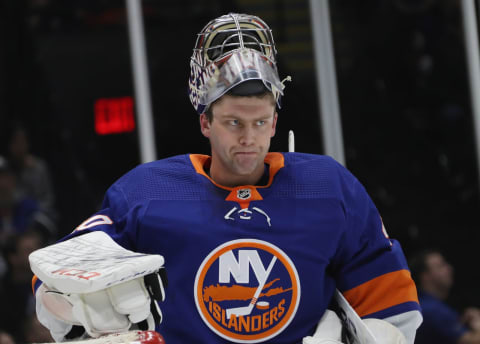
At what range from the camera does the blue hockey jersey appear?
1.45 m

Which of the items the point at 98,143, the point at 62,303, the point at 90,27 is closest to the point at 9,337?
the point at 98,143

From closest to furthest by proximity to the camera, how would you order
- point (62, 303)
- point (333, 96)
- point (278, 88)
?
point (62, 303) → point (278, 88) → point (333, 96)

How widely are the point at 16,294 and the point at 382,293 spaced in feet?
6.99

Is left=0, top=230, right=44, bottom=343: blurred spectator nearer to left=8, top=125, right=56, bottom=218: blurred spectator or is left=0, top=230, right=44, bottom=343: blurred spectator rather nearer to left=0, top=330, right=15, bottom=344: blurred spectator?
left=0, top=330, right=15, bottom=344: blurred spectator

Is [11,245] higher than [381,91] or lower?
lower

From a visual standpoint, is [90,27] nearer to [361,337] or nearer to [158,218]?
[158,218]

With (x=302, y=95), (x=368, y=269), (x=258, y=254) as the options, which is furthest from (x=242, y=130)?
(x=302, y=95)

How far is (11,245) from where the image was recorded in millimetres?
3260

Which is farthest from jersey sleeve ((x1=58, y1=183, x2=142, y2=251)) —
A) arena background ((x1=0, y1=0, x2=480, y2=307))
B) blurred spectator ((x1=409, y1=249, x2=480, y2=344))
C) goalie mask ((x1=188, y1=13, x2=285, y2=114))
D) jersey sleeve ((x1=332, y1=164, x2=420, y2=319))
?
blurred spectator ((x1=409, y1=249, x2=480, y2=344))

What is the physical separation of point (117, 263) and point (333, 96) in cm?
258

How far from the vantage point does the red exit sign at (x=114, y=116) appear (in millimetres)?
3459

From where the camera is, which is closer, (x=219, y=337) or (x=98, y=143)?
(x=219, y=337)

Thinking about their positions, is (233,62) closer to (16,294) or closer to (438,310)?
(16,294)

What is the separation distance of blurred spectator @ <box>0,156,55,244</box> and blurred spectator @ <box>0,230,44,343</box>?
0.10 metres
